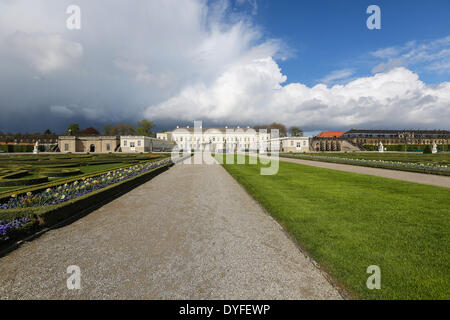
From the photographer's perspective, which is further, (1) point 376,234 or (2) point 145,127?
(2) point 145,127

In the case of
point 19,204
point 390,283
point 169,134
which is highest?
point 169,134

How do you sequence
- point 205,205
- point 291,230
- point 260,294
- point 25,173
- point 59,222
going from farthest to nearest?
point 25,173
point 205,205
point 59,222
point 291,230
point 260,294

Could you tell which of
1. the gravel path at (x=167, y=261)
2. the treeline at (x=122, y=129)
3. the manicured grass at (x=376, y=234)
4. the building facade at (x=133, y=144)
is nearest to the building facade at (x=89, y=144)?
the building facade at (x=133, y=144)

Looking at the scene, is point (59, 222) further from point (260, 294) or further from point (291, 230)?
point (291, 230)

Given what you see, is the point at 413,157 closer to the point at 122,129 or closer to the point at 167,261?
the point at 167,261

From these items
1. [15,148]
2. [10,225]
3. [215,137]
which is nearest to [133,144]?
[15,148]

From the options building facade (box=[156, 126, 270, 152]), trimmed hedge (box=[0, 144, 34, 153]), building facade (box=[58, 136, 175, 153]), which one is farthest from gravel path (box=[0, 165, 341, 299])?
building facade (box=[156, 126, 270, 152])

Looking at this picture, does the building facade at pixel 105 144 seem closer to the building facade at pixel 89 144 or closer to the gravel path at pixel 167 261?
the building facade at pixel 89 144

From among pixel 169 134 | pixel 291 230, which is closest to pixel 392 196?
pixel 291 230

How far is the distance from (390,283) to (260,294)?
1.60 meters

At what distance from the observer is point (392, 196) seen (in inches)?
278

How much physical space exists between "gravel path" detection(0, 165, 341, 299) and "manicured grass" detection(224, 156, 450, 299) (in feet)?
1.25

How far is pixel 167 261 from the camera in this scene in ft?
11.0

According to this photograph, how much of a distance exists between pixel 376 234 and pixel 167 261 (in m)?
3.84
